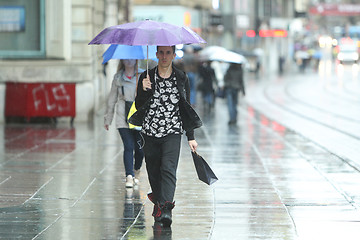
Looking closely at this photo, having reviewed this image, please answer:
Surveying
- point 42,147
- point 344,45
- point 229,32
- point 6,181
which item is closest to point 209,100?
point 42,147

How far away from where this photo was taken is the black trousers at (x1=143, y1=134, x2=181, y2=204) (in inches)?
316

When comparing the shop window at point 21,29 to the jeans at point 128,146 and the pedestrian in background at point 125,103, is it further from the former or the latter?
the jeans at point 128,146

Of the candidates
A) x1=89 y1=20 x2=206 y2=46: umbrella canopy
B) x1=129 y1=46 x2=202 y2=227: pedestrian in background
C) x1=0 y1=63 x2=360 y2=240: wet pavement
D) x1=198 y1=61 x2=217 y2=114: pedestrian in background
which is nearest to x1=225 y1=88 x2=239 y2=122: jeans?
x1=0 y1=63 x2=360 y2=240: wet pavement

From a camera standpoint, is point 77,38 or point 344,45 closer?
point 77,38

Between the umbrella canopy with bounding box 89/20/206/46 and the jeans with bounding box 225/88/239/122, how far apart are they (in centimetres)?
1199

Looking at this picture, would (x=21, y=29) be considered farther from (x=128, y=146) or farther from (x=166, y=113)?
(x=166, y=113)

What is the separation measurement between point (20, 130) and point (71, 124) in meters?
1.74

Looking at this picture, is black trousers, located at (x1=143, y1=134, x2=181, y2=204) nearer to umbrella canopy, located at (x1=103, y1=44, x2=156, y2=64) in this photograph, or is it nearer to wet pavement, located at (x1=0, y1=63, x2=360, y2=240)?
wet pavement, located at (x1=0, y1=63, x2=360, y2=240)

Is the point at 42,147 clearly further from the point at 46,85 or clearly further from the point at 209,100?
the point at 209,100

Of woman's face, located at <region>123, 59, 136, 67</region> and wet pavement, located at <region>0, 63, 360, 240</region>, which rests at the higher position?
woman's face, located at <region>123, 59, 136, 67</region>

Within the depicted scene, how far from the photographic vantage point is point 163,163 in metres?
8.05

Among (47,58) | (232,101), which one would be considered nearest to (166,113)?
(47,58)

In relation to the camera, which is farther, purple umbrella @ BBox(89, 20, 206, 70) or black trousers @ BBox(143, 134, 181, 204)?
black trousers @ BBox(143, 134, 181, 204)

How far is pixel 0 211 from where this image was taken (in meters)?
8.67
